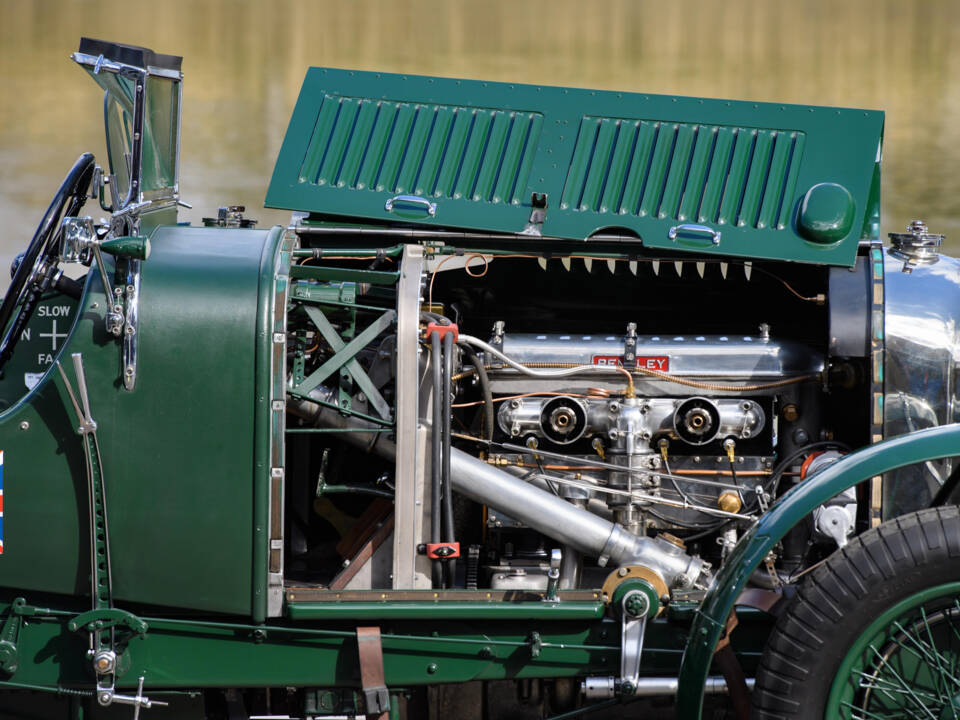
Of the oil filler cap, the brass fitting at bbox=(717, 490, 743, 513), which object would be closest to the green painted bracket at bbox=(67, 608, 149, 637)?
the brass fitting at bbox=(717, 490, 743, 513)

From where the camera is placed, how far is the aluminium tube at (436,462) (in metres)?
3.33

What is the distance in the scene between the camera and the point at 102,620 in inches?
124

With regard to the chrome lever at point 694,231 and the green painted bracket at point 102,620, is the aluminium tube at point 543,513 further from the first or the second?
the chrome lever at point 694,231

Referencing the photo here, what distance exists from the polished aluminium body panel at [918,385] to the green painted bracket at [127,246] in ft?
6.82

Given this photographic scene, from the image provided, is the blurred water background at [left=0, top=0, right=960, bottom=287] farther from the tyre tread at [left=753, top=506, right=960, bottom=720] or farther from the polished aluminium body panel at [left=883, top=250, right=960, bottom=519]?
the tyre tread at [left=753, top=506, right=960, bottom=720]

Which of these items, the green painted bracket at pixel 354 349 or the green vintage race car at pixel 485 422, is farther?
the green painted bracket at pixel 354 349

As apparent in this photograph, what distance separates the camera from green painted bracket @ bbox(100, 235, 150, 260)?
3.07 metres

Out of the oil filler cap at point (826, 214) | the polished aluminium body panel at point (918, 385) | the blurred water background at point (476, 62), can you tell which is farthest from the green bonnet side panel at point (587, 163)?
the blurred water background at point (476, 62)

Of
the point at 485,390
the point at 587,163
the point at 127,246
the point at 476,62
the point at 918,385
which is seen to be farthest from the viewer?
the point at 476,62

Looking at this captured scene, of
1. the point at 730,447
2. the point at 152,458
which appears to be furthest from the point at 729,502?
the point at 152,458

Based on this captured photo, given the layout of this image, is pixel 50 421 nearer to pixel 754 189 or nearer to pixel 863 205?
pixel 754 189

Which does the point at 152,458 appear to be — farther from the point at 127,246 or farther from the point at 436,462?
the point at 436,462

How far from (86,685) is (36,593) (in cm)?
28

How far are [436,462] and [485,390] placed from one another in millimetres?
372
